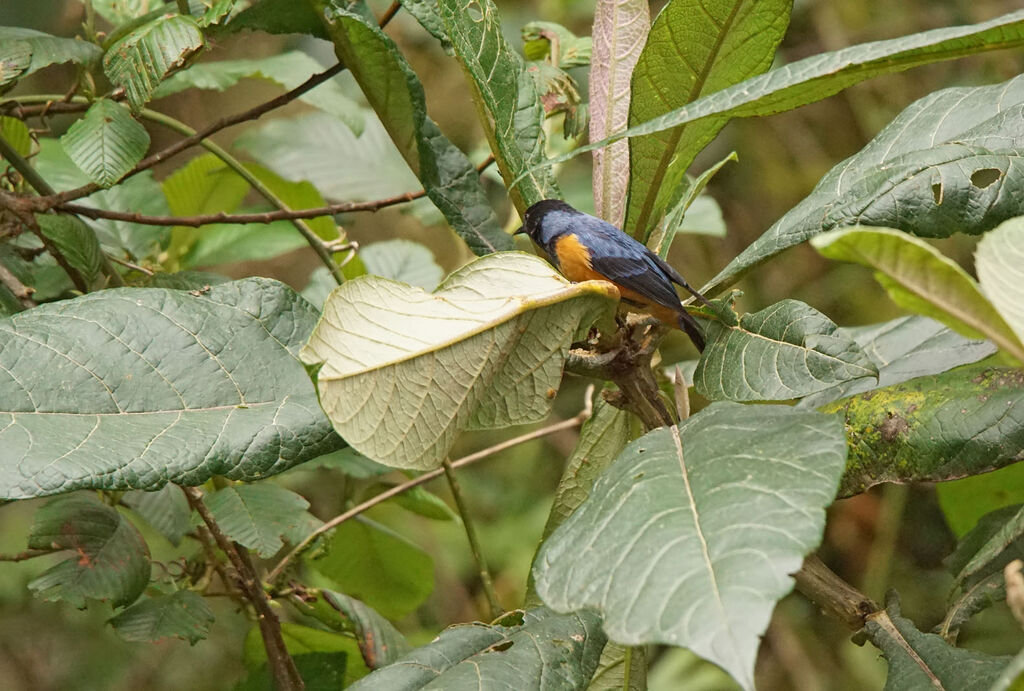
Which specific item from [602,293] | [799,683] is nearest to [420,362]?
[602,293]

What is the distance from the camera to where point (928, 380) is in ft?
3.63

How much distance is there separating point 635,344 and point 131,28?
785 mm

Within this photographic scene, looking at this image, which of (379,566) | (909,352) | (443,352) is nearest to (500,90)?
(443,352)

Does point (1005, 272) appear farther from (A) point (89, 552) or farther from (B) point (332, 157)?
(B) point (332, 157)

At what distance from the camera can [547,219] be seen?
126 cm

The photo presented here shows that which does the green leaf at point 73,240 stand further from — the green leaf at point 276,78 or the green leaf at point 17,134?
the green leaf at point 276,78

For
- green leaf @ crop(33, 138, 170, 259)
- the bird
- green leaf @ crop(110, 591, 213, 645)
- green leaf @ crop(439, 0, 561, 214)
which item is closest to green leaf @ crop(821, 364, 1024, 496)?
the bird

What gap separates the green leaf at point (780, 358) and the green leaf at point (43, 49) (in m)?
0.90

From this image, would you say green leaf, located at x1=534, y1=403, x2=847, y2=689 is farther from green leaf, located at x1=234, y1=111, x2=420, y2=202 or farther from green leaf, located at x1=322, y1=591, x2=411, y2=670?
green leaf, located at x1=234, y1=111, x2=420, y2=202

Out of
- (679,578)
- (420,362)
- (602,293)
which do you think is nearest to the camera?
(679,578)

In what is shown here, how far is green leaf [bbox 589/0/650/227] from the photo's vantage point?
1246 millimetres

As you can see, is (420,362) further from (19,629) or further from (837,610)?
(19,629)

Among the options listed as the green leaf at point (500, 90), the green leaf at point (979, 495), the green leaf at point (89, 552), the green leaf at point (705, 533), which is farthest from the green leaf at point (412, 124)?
the green leaf at point (979, 495)

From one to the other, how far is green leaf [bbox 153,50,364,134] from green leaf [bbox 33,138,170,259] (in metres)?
0.18
